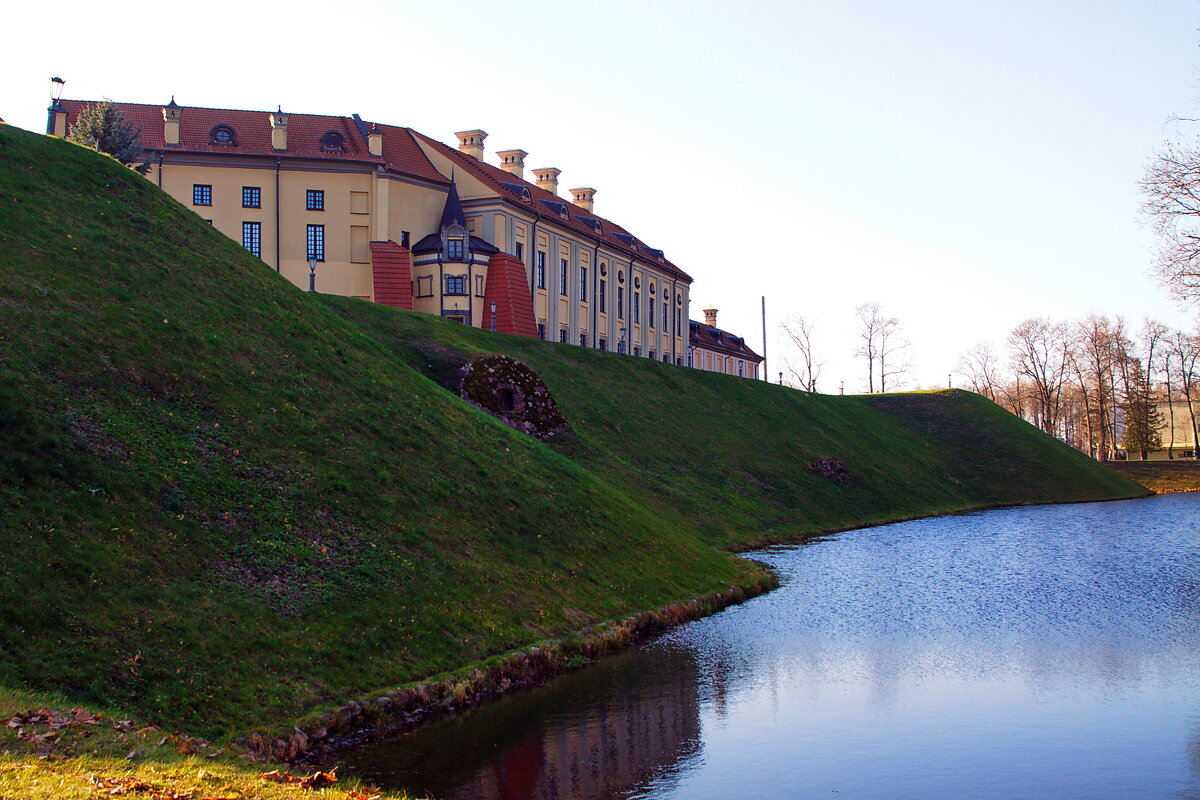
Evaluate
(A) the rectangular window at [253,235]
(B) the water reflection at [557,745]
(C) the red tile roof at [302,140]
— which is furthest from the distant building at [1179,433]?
(B) the water reflection at [557,745]

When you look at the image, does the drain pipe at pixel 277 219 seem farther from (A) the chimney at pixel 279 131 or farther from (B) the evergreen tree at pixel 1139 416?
(B) the evergreen tree at pixel 1139 416

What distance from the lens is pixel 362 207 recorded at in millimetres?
65438

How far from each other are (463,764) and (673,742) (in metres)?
3.37

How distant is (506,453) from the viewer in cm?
2970

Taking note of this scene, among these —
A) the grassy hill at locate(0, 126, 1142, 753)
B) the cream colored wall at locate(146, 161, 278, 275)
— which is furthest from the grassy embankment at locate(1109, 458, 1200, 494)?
the cream colored wall at locate(146, 161, 278, 275)

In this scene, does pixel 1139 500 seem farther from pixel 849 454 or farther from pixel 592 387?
pixel 592 387

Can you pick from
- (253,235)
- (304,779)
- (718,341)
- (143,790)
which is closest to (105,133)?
(253,235)

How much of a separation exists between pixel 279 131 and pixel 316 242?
7.65m

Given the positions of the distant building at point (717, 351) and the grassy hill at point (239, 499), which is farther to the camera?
the distant building at point (717, 351)

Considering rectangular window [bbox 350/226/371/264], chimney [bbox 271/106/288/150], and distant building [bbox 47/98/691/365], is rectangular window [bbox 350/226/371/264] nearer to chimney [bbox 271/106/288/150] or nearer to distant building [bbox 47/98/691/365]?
distant building [bbox 47/98/691/365]

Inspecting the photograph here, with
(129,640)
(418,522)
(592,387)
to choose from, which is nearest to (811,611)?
(418,522)

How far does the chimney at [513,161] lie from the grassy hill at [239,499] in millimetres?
53262

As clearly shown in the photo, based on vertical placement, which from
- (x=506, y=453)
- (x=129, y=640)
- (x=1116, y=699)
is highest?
(x=506, y=453)

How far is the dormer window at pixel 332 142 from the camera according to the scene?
65875 mm
